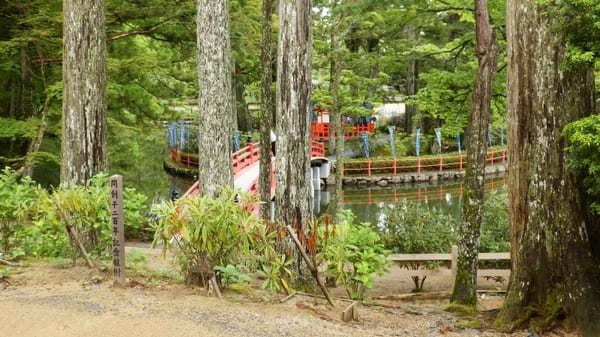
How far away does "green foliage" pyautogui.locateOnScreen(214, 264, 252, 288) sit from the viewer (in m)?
6.42

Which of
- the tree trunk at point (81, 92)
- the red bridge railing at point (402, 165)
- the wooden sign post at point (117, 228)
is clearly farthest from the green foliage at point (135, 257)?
the red bridge railing at point (402, 165)

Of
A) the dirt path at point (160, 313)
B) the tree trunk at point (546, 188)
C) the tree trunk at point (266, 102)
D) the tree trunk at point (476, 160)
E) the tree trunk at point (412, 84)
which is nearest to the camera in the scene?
the dirt path at point (160, 313)

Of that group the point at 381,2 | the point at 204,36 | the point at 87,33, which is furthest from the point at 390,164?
the point at 87,33

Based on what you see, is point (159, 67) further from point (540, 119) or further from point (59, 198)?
point (540, 119)

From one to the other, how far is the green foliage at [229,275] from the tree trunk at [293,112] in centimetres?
184

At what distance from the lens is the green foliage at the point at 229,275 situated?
6.42 metres

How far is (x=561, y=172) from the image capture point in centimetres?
643

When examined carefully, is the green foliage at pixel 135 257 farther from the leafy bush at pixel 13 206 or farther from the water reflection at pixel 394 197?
the water reflection at pixel 394 197

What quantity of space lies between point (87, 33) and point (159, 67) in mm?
5843

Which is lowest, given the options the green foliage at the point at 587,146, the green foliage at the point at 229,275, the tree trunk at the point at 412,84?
the green foliage at the point at 229,275

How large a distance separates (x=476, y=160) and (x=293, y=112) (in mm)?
2876

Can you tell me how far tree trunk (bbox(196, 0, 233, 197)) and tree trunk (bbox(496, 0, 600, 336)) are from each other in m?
5.28

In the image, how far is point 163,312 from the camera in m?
5.75

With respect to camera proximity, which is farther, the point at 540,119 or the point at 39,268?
the point at 39,268
